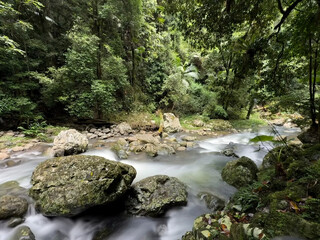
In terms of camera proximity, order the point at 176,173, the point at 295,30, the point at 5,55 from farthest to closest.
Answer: the point at 5,55 → the point at 176,173 → the point at 295,30

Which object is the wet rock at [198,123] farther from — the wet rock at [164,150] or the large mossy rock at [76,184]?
the large mossy rock at [76,184]

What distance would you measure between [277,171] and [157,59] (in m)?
11.7

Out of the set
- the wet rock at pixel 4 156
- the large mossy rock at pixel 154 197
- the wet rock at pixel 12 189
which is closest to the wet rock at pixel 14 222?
the wet rock at pixel 12 189

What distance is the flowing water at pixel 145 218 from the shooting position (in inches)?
108

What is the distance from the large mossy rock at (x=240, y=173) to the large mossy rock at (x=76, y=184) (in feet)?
8.29

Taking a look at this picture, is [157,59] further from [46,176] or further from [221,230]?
[221,230]

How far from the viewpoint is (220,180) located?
4.21 m

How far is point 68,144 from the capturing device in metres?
5.54

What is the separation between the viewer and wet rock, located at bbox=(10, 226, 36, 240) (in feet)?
7.93

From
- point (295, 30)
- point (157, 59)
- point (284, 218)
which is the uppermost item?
point (157, 59)

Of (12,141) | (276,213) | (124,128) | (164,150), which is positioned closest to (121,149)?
(164,150)

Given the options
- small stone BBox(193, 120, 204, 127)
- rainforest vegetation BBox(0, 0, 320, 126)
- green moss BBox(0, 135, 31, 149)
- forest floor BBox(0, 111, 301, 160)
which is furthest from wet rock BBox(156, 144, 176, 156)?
green moss BBox(0, 135, 31, 149)

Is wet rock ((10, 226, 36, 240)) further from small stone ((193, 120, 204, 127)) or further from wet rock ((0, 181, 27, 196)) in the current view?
small stone ((193, 120, 204, 127))

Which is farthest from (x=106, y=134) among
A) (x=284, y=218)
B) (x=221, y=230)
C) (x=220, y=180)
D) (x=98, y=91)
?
(x=284, y=218)
